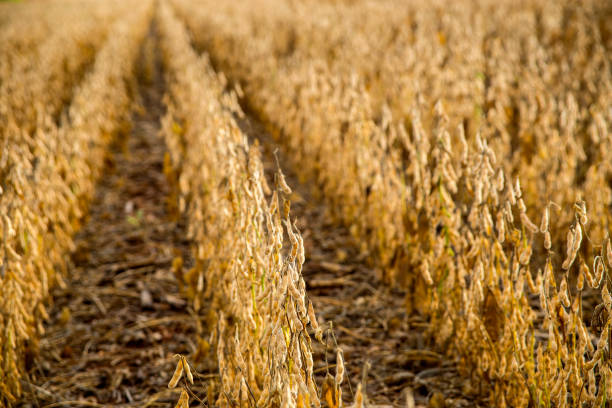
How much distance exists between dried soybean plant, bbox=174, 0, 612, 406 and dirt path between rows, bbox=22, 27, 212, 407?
3.18ft

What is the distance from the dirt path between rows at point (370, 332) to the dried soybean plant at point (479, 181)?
98 millimetres

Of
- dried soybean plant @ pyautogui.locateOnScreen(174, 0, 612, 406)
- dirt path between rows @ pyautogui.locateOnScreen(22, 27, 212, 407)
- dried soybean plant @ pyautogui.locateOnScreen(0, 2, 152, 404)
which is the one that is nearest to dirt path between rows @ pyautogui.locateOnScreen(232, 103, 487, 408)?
dried soybean plant @ pyautogui.locateOnScreen(174, 0, 612, 406)

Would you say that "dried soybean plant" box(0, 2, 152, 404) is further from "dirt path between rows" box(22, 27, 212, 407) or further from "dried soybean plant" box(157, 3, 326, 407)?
"dried soybean plant" box(157, 3, 326, 407)

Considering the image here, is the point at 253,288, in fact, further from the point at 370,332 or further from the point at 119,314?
the point at 119,314

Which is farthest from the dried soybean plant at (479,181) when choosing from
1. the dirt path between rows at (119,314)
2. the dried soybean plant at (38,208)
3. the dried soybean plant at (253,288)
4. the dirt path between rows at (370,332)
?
the dried soybean plant at (38,208)

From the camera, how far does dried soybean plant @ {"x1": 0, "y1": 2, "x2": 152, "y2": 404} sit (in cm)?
174

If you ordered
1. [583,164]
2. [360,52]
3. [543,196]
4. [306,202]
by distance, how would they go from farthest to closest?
[360,52], [306,202], [583,164], [543,196]

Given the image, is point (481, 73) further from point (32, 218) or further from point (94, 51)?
point (94, 51)

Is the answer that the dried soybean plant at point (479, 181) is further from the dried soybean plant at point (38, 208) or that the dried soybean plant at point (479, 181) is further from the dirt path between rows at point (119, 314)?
the dried soybean plant at point (38, 208)

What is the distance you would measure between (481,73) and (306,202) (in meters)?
1.44

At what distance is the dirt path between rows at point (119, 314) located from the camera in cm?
186

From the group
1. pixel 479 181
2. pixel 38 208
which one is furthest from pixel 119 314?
pixel 479 181

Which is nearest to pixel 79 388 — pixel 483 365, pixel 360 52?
pixel 483 365

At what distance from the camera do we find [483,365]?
161 cm
